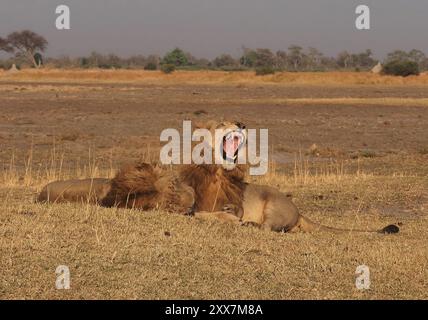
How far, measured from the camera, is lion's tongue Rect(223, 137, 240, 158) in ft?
28.4

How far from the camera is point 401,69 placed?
72.8m

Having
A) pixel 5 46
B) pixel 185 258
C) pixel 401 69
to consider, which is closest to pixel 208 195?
pixel 185 258

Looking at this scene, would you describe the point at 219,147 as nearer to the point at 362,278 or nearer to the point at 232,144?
the point at 232,144

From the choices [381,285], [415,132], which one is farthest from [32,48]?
[381,285]

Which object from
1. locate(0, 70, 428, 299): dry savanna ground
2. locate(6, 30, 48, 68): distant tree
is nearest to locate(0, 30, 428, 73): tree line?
locate(6, 30, 48, 68): distant tree

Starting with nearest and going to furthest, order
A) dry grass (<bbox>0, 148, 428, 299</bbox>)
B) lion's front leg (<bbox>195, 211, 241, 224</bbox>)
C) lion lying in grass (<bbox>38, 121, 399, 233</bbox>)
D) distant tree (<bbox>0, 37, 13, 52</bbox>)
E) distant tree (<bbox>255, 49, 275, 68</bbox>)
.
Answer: dry grass (<bbox>0, 148, 428, 299</bbox>) → lion's front leg (<bbox>195, 211, 241, 224</bbox>) → lion lying in grass (<bbox>38, 121, 399, 233</bbox>) → distant tree (<bbox>0, 37, 13, 52</bbox>) → distant tree (<bbox>255, 49, 275, 68</bbox>)

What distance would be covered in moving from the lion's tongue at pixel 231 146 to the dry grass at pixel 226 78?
57.2 metres

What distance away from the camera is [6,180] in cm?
1252

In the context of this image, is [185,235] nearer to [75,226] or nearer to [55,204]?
[75,226]

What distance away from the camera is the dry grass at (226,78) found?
67.2m

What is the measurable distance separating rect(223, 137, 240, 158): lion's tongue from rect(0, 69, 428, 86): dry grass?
2254 inches

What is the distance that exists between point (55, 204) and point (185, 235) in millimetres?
1916

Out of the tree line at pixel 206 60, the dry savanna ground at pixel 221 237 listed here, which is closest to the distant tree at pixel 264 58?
the tree line at pixel 206 60

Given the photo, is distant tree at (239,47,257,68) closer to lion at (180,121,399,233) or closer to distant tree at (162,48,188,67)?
distant tree at (162,48,188,67)
